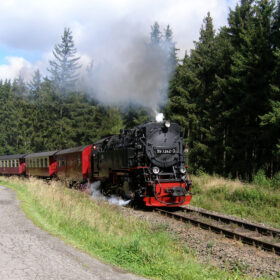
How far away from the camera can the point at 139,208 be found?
13.2 metres

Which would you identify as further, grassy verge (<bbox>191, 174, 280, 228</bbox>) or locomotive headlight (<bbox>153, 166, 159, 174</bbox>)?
locomotive headlight (<bbox>153, 166, 159, 174</bbox>)

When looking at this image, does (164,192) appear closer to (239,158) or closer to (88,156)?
(88,156)

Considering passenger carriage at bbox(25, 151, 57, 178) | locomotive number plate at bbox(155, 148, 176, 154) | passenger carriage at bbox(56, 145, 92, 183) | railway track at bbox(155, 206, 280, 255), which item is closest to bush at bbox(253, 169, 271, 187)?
railway track at bbox(155, 206, 280, 255)

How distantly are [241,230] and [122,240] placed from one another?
4011 millimetres

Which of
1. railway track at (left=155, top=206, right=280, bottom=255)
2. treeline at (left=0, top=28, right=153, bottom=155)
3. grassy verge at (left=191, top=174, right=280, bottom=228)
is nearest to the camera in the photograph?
railway track at (left=155, top=206, right=280, bottom=255)

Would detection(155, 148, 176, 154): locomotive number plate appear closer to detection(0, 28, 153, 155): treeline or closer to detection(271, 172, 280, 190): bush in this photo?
detection(271, 172, 280, 190): bush

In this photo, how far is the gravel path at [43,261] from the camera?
458cm

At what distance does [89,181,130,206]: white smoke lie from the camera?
13.8m

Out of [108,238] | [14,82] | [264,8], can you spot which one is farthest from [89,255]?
[14,82]

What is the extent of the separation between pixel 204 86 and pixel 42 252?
26003 mm

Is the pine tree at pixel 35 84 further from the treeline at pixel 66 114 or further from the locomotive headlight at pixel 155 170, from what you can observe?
the locomotive headlight at pixel 155 170

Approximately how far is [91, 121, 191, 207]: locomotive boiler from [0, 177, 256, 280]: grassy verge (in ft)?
4.61

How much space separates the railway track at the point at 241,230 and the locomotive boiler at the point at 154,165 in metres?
0.70

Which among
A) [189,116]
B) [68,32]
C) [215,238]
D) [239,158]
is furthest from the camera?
[68,32]
